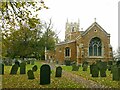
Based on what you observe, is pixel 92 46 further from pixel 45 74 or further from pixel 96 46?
pixel 45 74

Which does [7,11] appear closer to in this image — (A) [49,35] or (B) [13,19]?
(B) [13,19]

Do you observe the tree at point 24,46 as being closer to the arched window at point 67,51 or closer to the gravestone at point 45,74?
the arched window at point 67,51

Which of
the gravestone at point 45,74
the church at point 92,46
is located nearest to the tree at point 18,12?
the gravestone at point 45,74

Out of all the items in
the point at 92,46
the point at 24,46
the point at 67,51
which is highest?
the point at 92,46

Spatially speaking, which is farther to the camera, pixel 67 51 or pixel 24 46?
pixel 67 51

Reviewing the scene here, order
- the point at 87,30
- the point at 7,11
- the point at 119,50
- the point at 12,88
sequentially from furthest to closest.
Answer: the point at 87,30 < the point at 119,50 < the point at 7,11 < the point at 12,88

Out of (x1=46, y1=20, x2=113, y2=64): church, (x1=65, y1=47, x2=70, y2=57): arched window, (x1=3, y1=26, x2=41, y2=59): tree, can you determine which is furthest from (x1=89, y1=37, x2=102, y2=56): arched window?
(x1=3, y1=26, x2=41, y2=59): tree

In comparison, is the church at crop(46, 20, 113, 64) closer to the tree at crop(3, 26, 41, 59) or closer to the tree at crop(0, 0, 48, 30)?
the tree at crop(3, 26, 41, 59)

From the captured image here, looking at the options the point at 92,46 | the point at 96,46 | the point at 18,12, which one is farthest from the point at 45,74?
the point at 96,46

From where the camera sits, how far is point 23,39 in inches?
1795

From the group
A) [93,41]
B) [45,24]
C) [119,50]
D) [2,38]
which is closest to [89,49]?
[93,41]

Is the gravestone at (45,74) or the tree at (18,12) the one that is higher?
the tree at (18,12)

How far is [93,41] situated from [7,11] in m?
39.6

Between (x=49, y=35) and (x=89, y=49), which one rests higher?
(x=49, y=35)
